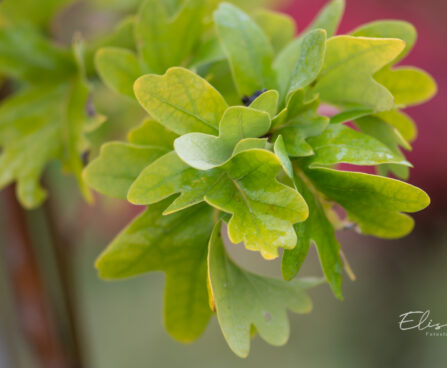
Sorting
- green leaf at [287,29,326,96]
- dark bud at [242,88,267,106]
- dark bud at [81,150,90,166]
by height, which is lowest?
dark bud at [81,150,90,166]

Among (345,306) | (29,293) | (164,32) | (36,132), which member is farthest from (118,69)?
(345,306)

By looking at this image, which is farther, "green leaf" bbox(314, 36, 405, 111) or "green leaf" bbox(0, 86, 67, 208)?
"green leaf" bbox(0, 86, 67, 208)

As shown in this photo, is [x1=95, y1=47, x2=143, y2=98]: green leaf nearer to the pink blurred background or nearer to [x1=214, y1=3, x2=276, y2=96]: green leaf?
[x1=214, y1=3, x2=276, y2=96]: green leaf

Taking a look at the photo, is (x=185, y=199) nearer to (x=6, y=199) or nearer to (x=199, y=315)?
(x=199, y=315)

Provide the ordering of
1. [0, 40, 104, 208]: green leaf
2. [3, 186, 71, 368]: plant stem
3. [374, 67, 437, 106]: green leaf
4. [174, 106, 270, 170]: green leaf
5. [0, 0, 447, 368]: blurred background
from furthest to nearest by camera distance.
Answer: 1. [0, 0, 447, 368]: blurred background
2. [3, 186, 71, 368]: plant stem
3. [0, 40, 104, 208]: green leaf
4. [374, 67, 437, 106]: green leaf
5. [174, 106, 270, 170]: green leaf

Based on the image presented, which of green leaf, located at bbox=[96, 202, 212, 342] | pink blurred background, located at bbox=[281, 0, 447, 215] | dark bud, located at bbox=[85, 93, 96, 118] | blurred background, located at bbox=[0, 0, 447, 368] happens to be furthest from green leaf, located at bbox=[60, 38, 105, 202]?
pink blurred background, located at bbox=[281, 0, 447, 215]

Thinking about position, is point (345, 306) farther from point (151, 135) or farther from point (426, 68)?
point (151, 135)

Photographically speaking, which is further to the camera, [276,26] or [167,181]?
[276,26]

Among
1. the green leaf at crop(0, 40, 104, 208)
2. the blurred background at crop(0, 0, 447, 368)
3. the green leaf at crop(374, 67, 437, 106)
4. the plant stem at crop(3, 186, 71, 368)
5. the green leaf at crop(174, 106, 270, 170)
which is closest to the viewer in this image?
the green leaf at crop(174, 106, 270, 170)
